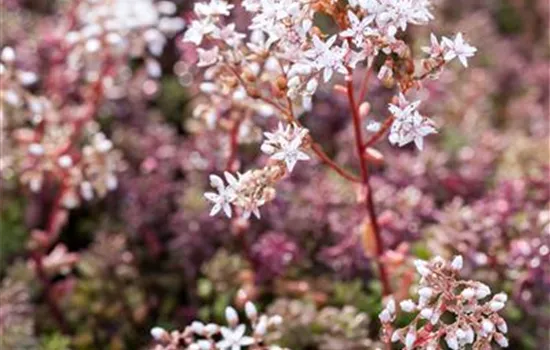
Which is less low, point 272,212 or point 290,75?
point 290,75

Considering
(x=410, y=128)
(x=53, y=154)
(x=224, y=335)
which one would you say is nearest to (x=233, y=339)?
(x=224, y=335)

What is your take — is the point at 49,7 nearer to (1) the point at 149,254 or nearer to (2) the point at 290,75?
(1) the point at 149,254

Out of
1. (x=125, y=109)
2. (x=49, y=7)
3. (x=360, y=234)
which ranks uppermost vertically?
(x=49, y=7)

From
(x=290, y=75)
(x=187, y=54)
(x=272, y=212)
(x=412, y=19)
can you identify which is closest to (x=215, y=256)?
(x=272, y=212)

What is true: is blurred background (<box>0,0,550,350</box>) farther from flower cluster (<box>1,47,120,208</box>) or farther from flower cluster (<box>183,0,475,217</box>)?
flower cluster (<box>183,0,475,217</box>)

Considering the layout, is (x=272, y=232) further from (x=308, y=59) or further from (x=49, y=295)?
(x=308, y=59)

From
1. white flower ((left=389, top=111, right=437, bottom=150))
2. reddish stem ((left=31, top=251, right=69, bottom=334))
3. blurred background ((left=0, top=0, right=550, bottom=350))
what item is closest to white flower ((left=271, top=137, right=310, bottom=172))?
white flower ((left=389, top=111, right=437, bottom=150))
